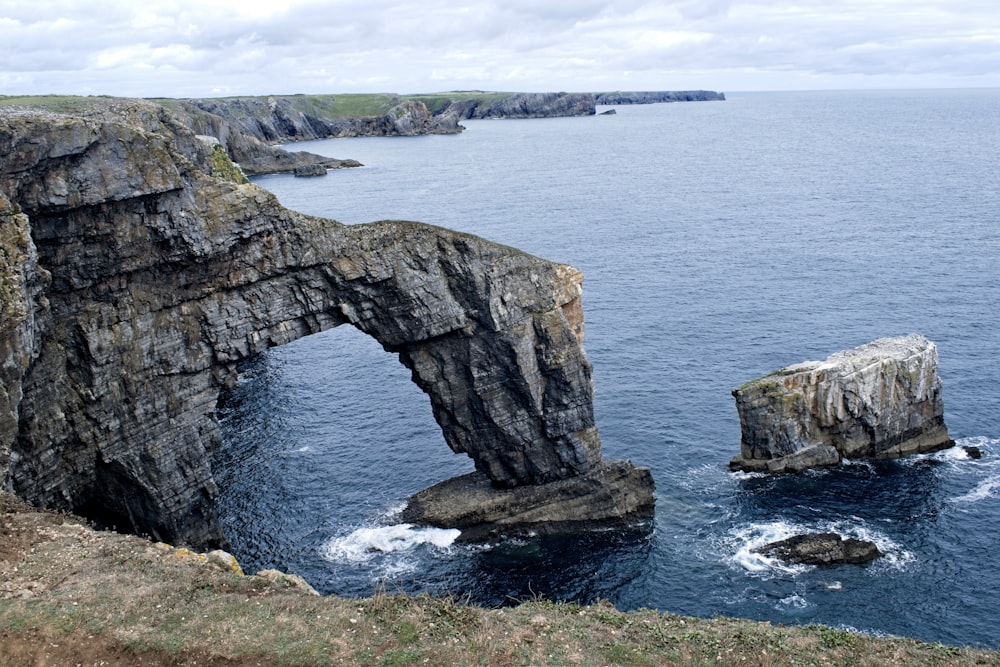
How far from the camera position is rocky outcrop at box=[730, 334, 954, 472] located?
205 feet

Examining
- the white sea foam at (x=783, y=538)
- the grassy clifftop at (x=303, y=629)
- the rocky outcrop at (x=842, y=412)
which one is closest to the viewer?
the grassy clifftop at (x=303, y=629)

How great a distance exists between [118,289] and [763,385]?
44236mm

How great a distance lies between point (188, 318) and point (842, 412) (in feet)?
153

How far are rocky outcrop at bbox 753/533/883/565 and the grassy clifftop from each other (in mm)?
20653

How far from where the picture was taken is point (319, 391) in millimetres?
78688

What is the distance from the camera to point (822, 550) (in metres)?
51.0

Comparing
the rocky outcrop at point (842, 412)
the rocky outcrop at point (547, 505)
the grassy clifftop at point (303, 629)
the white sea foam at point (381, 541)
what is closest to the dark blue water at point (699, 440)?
the white sea foam at point (381, 541)

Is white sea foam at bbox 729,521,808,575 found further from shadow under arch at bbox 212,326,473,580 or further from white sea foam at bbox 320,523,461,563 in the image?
shadow under arch at bbox 212,326,473,580

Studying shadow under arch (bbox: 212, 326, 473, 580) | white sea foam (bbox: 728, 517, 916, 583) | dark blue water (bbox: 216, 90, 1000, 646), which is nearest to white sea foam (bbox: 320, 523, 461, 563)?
dark blue water (bbox: 216, 90, 1000, 646)

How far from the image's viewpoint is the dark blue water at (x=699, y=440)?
160 feet

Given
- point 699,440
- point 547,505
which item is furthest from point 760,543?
point 699,440

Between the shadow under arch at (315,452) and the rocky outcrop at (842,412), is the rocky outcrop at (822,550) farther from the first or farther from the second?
the shadow under arch at (315,452)

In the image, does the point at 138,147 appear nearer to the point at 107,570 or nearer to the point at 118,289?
the point at 118,289

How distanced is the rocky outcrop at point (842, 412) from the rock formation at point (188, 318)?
1376 cm
